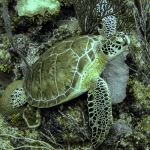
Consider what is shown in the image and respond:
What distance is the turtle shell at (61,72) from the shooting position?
2.94 metres

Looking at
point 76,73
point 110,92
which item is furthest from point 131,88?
point 76,73

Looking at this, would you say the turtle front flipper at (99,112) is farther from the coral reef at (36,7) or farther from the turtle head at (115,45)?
the coral reef at (36,7)

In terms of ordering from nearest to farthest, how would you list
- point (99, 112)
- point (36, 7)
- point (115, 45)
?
1. point (99, 112)
2. point (115, 45)
3. point (36, 7)

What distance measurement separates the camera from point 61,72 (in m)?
2.97

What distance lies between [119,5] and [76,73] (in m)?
1.18

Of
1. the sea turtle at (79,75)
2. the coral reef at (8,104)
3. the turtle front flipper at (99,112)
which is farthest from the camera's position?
the coral reef at (8,104)

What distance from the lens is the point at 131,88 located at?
3182 millimetres

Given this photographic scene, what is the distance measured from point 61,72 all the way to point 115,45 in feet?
2.36

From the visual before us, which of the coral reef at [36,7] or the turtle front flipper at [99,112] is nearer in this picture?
the turtle front flipper at [99,112]

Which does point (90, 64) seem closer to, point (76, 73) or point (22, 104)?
point (76, 73)

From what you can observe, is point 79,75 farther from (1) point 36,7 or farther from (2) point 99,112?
(1) point 36,7

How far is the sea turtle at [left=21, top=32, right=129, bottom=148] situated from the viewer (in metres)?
2.86

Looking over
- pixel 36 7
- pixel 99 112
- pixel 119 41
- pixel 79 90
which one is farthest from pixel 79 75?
pixel 36 7

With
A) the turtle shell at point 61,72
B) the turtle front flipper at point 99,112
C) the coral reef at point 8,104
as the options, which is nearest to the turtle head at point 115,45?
the turtle shell at point 61,72
